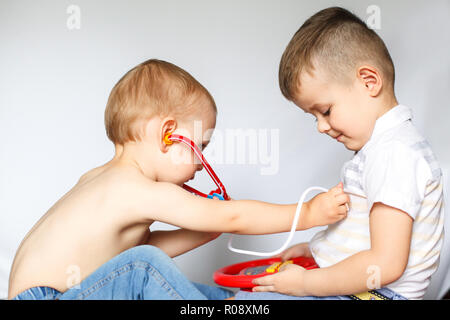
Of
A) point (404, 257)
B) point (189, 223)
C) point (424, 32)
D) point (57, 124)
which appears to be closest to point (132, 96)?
point (189, 223)

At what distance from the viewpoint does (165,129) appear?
4.33 ft

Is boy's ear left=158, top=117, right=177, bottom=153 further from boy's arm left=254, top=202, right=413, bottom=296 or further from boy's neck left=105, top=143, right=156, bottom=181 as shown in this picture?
boy's arm left=254, top=202, right=413, bottom=296

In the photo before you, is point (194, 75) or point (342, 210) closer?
point (342, 210)

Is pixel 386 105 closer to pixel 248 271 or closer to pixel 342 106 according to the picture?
pixel 342 106

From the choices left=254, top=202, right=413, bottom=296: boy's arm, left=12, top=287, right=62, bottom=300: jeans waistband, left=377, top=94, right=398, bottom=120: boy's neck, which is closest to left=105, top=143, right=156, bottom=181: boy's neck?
left=12, top=287, right=62, bottom=300: jeans waistband


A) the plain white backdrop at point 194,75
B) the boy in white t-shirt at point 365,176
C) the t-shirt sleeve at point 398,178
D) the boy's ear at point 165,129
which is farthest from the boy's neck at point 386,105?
the plain white backdrop at point 194,75

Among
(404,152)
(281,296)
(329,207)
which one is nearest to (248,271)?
(281,296)

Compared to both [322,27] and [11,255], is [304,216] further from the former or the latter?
[11,255]

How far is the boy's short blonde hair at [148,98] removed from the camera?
51.8 inches

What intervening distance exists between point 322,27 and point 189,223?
0.55 m

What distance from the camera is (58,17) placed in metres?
2.18

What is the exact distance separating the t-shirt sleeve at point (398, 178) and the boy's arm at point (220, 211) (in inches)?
4.7

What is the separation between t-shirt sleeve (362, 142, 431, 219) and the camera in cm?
105

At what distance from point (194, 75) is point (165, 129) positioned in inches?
31.9
